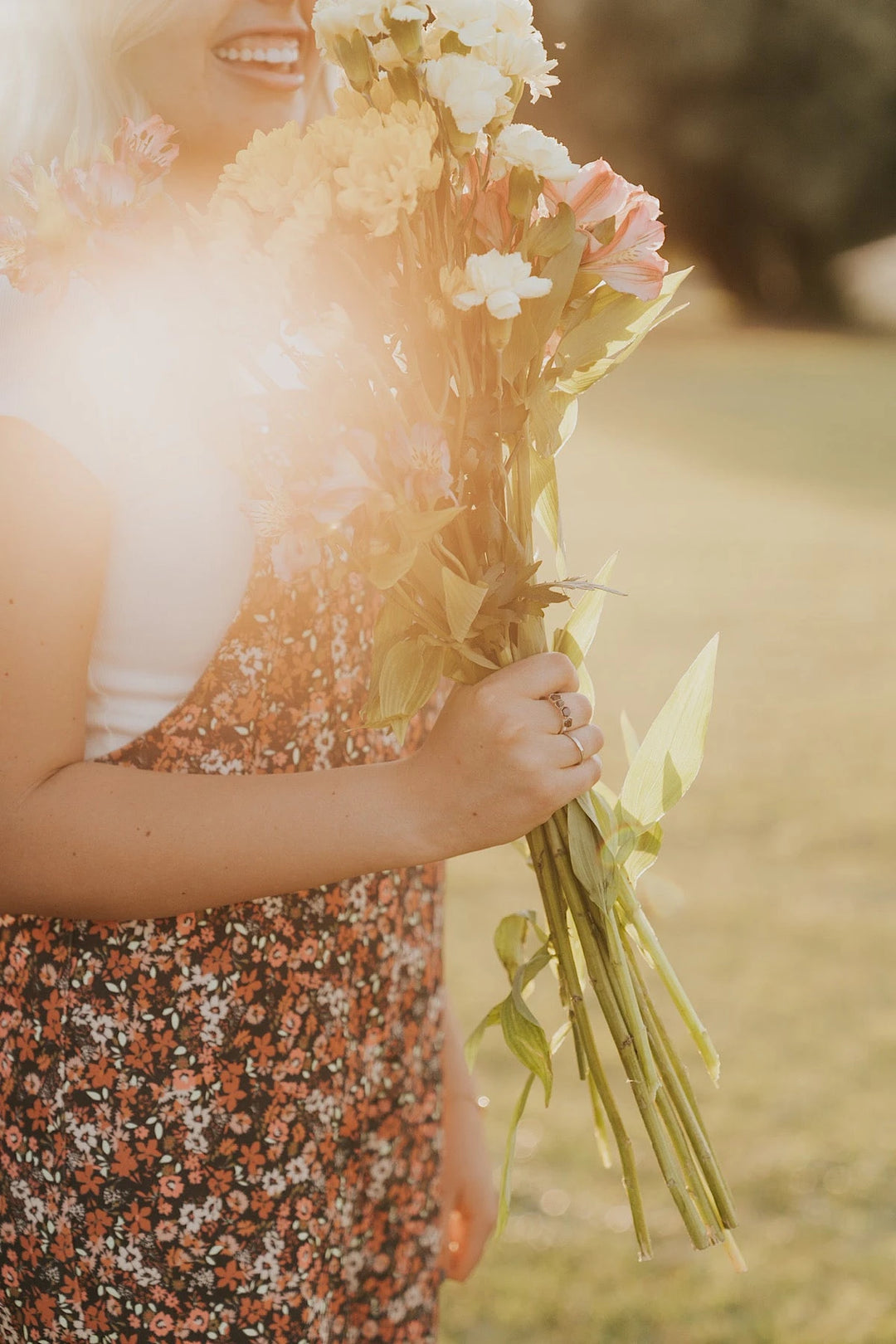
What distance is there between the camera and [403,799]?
1.36 metres

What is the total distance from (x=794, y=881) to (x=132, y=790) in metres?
4.10

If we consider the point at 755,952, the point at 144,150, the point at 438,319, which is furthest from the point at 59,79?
the point at 755,952

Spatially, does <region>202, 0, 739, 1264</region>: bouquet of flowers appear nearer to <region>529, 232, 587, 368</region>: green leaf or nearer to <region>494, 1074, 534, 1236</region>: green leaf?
<region>529, 232, 587, 368</region>: green leaf

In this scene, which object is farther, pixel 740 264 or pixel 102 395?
pixel 740 264

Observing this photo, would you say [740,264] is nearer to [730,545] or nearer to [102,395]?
[730,545]

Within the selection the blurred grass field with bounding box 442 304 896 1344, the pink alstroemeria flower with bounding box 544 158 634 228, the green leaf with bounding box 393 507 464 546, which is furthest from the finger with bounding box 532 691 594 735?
the blurred grass field with bounding box 442 304 896 1344

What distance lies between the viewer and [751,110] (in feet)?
77.1

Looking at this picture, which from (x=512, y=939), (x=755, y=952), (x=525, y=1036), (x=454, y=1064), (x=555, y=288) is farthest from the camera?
(x=755, y=952)

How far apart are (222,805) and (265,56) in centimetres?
82

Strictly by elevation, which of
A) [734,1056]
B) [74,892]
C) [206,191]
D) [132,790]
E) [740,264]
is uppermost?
[740,264]

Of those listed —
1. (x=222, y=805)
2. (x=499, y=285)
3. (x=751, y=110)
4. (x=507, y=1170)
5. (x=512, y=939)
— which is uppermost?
(x=751, y=110)

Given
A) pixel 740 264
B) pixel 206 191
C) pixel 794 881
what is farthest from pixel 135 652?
pixel 740 264

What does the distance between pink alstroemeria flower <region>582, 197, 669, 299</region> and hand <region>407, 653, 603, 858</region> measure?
35cm

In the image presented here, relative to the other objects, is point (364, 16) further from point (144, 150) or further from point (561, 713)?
point (561, 713)
